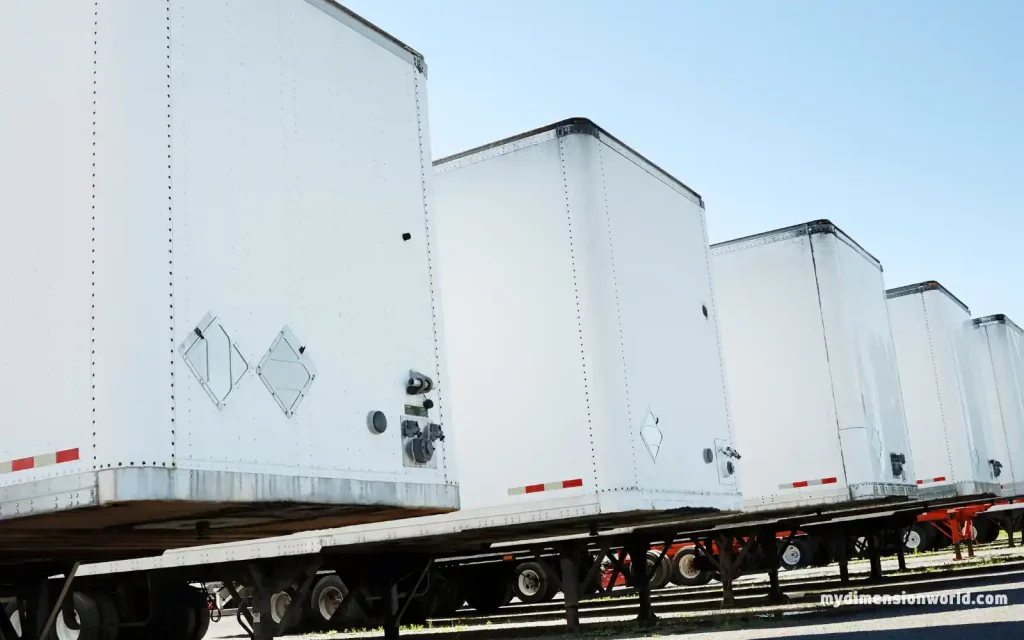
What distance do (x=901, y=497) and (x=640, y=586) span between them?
11.4ft

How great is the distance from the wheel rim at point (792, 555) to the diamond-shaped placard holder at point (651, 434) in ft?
38.6

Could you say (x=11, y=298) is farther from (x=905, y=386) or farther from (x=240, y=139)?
(x=905, y=386)

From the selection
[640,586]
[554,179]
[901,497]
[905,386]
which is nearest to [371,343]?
[554,179]

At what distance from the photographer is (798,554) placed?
19.8 metres

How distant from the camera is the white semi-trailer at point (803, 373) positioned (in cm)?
1234

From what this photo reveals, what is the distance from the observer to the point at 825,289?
12695 millimetres

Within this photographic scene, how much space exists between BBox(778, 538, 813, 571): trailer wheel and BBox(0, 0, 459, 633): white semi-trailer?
14.4 metres

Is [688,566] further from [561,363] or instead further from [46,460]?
[46,460]

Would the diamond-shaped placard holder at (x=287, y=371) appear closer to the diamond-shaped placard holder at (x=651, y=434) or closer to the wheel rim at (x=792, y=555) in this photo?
the diamond-shaped placard holder at (x=651, y=434)

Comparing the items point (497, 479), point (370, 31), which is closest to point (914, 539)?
point (497, 479)

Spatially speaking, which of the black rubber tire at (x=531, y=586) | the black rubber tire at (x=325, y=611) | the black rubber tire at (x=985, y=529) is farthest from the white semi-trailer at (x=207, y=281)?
the black rubber tire at (x=985, y=529)

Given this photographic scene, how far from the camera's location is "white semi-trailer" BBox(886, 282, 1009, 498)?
16.2 metres

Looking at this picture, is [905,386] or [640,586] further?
[905,386]

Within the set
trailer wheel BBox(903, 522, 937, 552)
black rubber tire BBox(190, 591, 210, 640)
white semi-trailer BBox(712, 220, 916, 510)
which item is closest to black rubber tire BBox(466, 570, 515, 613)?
white semi-trailer BBox(712, 220, 916, 510)
